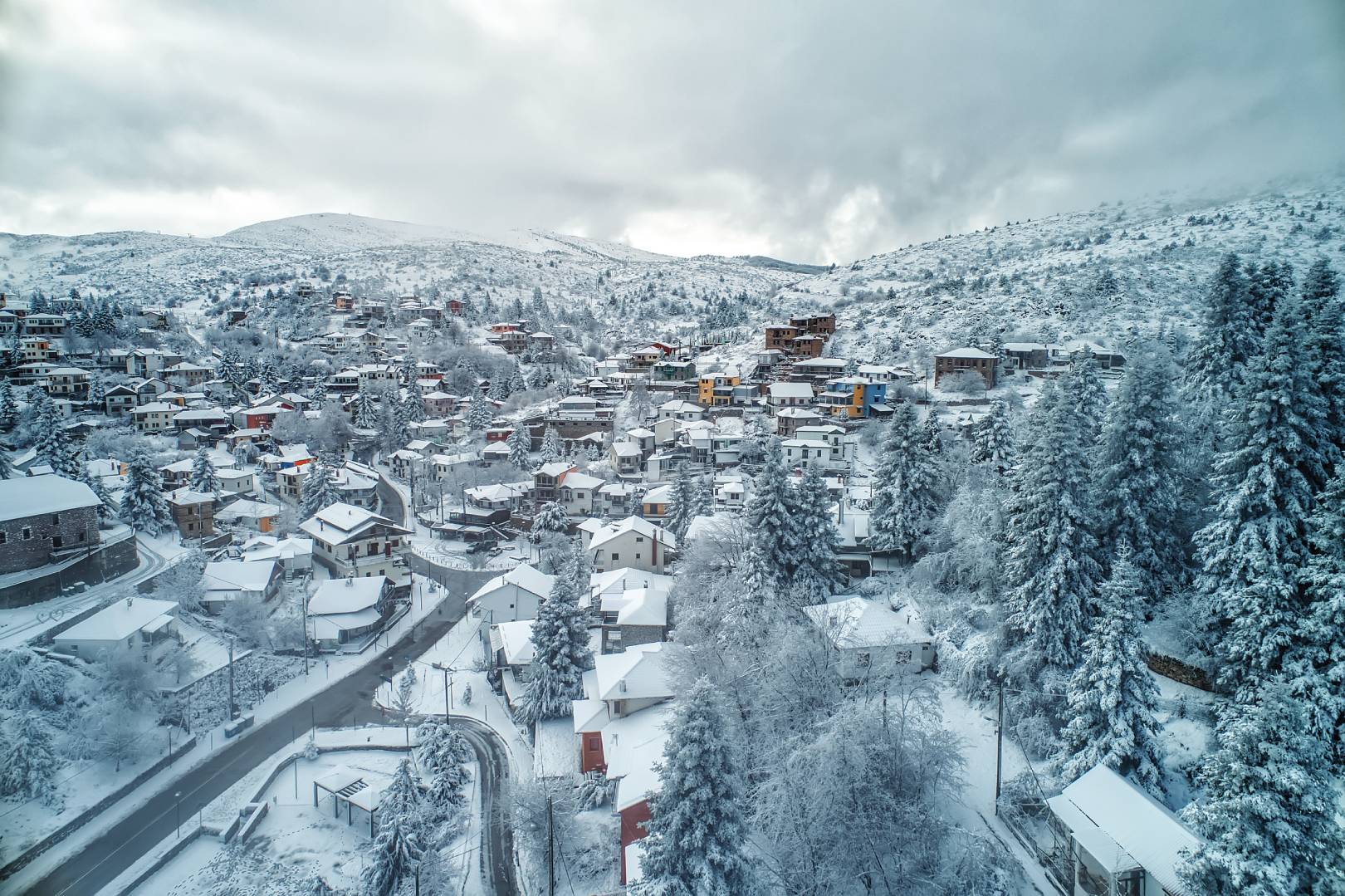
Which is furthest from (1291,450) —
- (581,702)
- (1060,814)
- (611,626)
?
(611,626)

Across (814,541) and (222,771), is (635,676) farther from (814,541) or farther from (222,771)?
(222,771)

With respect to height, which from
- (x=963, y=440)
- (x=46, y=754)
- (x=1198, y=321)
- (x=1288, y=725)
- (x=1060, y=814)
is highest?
(x=1198, y=321)

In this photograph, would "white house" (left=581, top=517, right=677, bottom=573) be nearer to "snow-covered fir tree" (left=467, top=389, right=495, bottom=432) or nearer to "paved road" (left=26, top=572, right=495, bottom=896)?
"paved road" (left=26, top=572, right=495, bottom=896)

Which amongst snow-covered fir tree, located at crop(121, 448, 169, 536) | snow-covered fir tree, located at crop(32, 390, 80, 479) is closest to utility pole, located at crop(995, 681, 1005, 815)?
snow-covered fir tree, located at crop(121, 448, 169, 536)

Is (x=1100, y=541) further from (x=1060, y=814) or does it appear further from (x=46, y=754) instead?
(x=46, y=754)

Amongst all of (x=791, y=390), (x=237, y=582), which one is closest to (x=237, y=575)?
(x=237, y=582)

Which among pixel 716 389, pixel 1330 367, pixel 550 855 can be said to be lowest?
pixel 550 855

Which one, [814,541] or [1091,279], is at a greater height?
[1091,279]
